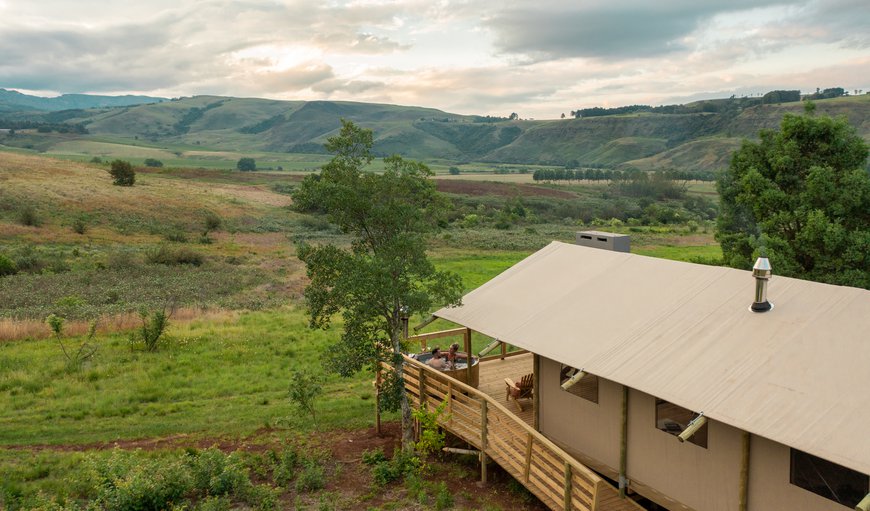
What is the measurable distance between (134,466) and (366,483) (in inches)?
168

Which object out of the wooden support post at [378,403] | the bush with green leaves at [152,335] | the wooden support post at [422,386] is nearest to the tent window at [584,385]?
the wooden support post at [422,386]

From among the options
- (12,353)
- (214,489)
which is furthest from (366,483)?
(12,353)

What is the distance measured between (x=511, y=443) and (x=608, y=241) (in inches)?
229

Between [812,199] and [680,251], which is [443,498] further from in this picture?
[680,251]

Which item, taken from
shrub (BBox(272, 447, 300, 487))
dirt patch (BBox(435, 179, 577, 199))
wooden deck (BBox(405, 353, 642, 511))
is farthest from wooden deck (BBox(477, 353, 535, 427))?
dirt patch (BBox(435, 179, 577, 199))

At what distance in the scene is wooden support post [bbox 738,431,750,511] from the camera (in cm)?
808

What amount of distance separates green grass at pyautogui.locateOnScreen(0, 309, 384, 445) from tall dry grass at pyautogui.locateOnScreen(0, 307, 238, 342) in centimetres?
70

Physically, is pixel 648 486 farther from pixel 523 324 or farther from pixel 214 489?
pixel 214 489

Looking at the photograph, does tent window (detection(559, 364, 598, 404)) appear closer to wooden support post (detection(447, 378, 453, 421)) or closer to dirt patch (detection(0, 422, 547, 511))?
dirt patch (detection(0, 422, 547, 511))

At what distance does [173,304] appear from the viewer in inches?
1061

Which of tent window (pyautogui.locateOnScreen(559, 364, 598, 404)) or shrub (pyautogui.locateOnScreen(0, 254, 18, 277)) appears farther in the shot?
shrub (pyautogui.locateOnScreen(0, 254, 18, 277))

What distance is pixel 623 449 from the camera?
10.0 meters

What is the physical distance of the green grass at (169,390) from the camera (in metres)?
14.4

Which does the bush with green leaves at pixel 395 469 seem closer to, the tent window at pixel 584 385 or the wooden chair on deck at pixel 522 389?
the wooden chair on deck at pixel 522 389
